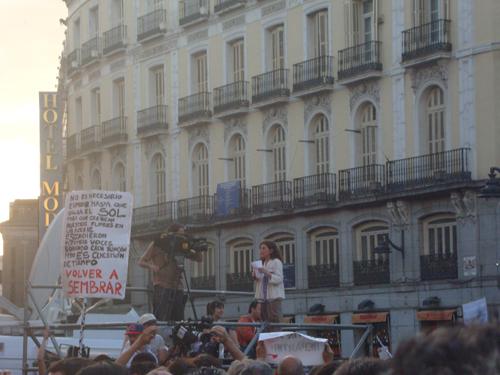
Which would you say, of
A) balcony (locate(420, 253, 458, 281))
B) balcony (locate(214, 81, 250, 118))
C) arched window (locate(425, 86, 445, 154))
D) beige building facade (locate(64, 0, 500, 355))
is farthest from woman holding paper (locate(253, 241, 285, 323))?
balcony (locate(214, 81, 250, 118))

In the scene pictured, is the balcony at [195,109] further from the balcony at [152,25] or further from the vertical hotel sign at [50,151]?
the vertical hotel sign at [50,151]

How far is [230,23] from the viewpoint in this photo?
153 ft

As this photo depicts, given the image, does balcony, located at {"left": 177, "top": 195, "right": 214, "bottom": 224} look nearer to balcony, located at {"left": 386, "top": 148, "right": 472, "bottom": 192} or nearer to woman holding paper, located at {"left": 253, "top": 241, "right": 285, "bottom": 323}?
balcony, located at {"left": 386, "top": 148, "right": 472, "bottom": 192}

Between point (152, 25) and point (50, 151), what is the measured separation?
7105 mm

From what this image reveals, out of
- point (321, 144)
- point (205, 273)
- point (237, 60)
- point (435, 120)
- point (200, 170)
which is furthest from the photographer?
point (200, 170)

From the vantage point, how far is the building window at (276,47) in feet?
144

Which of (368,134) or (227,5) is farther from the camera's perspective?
(227,5)

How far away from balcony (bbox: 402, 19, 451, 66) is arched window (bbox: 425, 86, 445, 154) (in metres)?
1.02

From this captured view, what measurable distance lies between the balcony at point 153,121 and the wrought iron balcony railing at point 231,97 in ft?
11.5

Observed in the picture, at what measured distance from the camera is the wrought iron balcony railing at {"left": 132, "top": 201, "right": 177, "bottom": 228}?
48.8 m

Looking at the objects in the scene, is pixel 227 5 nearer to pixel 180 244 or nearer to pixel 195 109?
pixel 195 109

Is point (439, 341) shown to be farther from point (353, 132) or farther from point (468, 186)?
point (353, 132)

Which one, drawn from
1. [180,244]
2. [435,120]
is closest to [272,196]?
[435,120]

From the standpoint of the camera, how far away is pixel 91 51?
54906 mm
